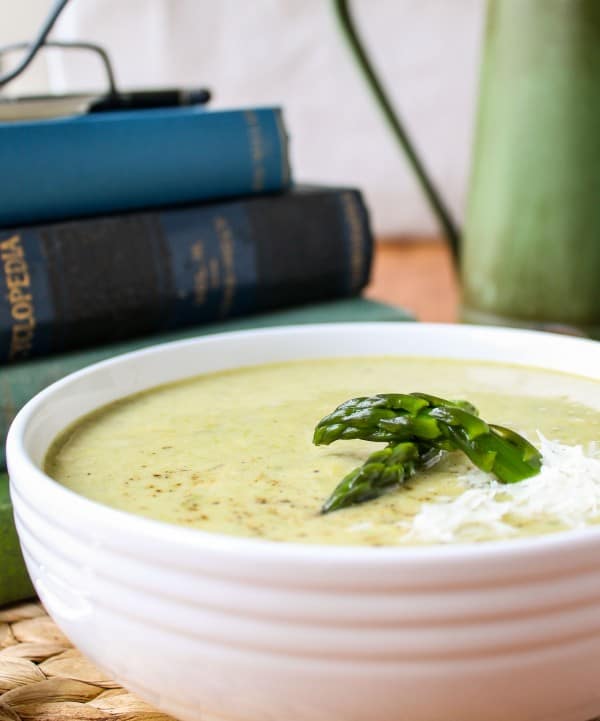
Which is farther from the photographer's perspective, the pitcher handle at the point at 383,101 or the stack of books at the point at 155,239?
the pitcher handle at the point at 383,101

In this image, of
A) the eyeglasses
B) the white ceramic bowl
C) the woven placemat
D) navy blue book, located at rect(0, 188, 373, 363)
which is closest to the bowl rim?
the white ceramic bowl

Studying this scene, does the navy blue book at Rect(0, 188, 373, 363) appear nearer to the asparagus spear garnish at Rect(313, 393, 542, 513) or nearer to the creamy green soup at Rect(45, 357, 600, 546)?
the creamy green soup at Rect(45, 357, 600, 546)

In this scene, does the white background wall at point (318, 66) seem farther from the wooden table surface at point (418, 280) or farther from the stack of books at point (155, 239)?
the stack of books at point (155, 239)

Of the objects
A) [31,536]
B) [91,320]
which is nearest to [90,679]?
[31,536]

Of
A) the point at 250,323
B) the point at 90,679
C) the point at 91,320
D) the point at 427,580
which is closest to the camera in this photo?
the point at 427,580

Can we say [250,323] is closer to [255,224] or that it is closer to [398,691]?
[255,224]

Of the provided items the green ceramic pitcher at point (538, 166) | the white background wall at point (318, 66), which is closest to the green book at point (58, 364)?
the green ceramic pitcher at point (538, 166)
